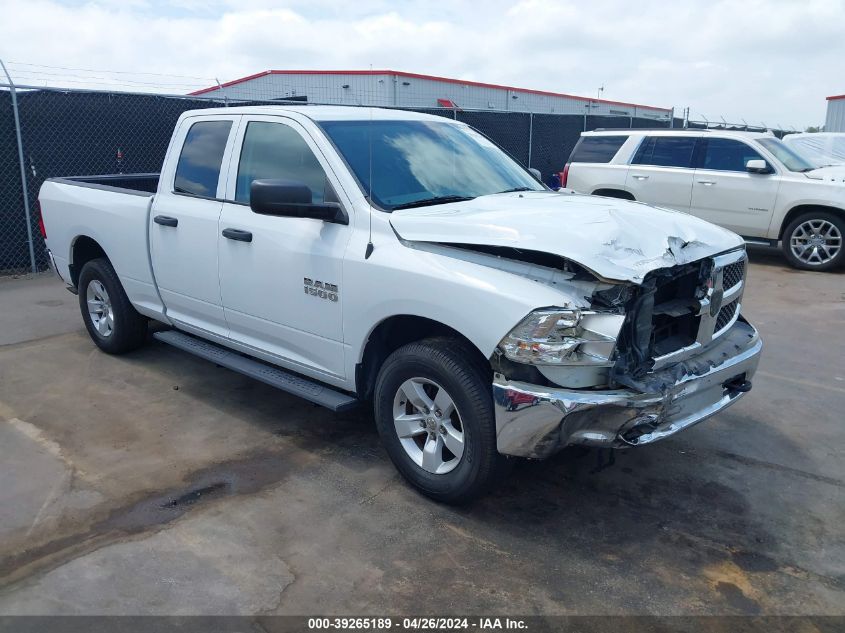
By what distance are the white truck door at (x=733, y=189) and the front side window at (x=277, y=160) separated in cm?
807

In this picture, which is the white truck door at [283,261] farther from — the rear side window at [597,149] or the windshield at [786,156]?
the windshield at [786,156]

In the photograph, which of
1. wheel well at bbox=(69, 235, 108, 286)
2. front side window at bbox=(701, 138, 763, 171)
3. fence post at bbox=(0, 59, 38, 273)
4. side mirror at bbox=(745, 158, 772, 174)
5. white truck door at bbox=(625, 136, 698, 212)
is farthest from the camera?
white truck door at bbox=(625, 136, 698, 212)

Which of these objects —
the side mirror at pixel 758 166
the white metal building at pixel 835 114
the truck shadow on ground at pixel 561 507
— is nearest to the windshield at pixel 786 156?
the side mirror at pixel 758 166

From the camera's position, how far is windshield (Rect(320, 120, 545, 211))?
13.7 feet

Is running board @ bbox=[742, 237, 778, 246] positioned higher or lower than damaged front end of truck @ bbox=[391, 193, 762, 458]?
lower

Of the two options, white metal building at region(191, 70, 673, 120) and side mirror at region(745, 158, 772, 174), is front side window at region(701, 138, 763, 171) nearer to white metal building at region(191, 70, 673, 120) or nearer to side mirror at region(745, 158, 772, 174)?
side mirror at region(745, 158, 772, 174)

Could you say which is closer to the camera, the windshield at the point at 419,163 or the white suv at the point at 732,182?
the windshield at the point at 419,163

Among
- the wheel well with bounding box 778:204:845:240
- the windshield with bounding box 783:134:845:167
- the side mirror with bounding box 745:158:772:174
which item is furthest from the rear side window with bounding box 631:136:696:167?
the windshield with bounding box 783:134:845:167

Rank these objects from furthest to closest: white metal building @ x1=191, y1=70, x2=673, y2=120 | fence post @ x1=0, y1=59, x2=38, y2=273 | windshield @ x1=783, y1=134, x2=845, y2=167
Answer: white metal building @ x1=191, y1=70, x2=673, y2=120 < windshield @ x1=783, y1=134, x2=845, y2=167 < fence post @ x1=0, y1=59, x2=38, y2=273

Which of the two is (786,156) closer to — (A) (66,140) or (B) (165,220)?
(B) (165,220)

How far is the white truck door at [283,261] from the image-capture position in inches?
162

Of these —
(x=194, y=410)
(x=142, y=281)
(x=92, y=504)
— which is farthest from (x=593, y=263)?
(x=142, y=281)

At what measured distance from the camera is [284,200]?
3812 mm

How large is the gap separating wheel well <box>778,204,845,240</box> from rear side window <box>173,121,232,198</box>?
8454 millimetres
